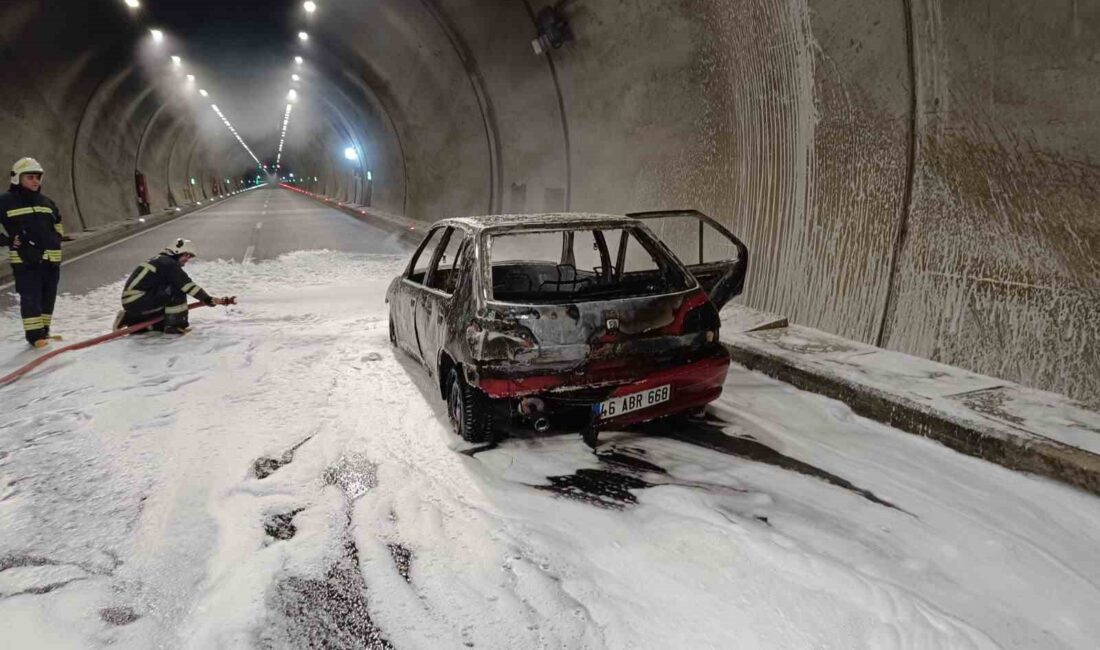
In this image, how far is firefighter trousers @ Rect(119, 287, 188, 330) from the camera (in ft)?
24.8

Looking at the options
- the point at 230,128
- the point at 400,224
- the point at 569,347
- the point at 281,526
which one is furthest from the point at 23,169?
the point at 230,128

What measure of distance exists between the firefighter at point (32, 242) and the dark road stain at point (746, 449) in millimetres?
6468

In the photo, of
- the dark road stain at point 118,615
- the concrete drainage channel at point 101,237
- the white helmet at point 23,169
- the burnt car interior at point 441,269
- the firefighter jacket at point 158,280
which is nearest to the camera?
the dark road stain at point 118,615

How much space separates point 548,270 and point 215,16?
1627 cm

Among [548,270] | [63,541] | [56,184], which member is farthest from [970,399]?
[56,184]

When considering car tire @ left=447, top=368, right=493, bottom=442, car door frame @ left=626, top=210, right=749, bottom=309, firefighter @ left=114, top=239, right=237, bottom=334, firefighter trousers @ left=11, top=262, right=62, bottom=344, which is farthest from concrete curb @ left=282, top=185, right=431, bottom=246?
car tire @ left=447, top=368, right=493, bottom=442

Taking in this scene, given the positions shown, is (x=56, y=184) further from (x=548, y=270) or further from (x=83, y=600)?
(x=83, y=600)

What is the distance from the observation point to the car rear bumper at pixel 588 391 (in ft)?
13.4

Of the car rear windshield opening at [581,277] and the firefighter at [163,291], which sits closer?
the car rear windshield opening at [581,277]

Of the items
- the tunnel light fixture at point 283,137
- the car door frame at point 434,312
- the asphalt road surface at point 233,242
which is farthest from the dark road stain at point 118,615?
the tunnel light fixture at point 283,137

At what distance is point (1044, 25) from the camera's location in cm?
457

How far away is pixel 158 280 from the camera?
7559 millimetres

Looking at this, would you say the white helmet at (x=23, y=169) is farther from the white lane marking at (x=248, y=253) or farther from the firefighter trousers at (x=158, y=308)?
the white lane marking at (x=248, y=253)

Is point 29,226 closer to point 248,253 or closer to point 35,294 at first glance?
point 35,294
